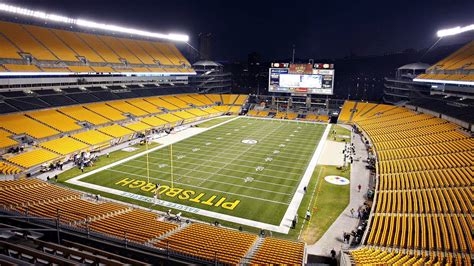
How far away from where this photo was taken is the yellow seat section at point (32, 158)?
28.6 metres

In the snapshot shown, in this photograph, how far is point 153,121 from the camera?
165ft

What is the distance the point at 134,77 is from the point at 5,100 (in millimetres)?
24825

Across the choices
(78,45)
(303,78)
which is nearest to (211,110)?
(303,78)

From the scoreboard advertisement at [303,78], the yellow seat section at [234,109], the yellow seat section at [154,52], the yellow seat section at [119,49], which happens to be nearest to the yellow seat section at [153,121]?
the yellow seat section at [119,49]

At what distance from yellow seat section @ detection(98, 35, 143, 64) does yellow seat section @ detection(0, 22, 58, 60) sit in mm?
14521

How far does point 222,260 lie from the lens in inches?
524

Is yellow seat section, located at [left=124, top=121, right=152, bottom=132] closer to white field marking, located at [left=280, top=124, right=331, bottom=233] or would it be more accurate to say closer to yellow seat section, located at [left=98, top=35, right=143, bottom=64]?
yellow seat section, located at [left=98, top=35, right=143, bottom=64]

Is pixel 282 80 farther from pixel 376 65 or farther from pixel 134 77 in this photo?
pixel 376 65

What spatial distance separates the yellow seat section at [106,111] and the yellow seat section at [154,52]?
20.8 m

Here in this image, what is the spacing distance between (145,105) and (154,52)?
18.2 metres

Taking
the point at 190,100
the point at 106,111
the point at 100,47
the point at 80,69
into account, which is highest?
the point at 100,47

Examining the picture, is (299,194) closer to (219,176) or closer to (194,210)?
(219,176)

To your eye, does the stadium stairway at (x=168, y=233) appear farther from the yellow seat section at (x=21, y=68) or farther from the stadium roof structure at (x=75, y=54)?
the yellow seat section at (x=21, y=68)

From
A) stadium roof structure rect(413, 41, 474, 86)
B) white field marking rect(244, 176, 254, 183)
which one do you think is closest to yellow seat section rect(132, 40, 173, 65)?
white field marking rect(244, 176, 254, 183)
